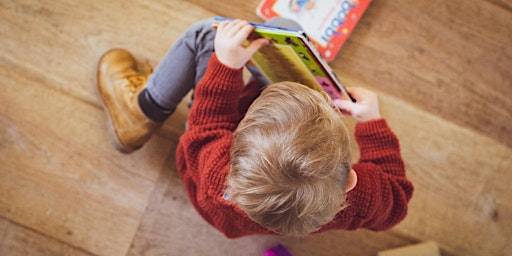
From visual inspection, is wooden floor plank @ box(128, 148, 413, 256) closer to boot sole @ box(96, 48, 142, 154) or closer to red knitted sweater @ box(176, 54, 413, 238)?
boot sole @ box(96, 48, 142, 154)

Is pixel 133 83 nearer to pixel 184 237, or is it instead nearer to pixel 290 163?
pixel 184 237

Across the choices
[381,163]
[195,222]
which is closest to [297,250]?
[195,222]

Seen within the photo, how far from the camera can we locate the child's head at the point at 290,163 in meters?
0.46

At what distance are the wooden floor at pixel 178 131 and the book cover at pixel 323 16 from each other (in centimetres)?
3

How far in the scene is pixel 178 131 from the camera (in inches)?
36.3

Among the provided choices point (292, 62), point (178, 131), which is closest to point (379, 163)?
point (292, 62)

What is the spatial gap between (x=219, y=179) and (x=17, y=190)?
56cm

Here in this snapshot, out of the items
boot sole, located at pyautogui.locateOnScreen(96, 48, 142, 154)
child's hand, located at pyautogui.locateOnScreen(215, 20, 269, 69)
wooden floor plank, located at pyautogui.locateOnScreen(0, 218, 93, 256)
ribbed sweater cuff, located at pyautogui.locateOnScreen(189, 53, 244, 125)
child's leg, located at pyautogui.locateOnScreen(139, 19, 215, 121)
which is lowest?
wooden floor plank, located at pyautogui.locateOnScreen(0, 218, 93, 256)

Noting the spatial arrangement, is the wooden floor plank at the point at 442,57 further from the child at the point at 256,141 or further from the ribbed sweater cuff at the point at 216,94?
the ribbed sweater cuff at the point at 216,94

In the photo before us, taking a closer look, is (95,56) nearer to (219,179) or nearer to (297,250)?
(219,179)

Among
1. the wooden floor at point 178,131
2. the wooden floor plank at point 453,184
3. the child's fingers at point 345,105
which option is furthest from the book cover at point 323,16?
the child's fingers at point 345,105

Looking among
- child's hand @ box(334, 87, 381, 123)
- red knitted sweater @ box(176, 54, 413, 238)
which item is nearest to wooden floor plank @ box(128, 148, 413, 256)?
red knitted sweater @ box(176, 54, 413, 238)

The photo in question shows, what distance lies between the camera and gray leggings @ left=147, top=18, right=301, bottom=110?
752mm

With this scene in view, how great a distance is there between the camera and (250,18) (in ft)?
3.05
